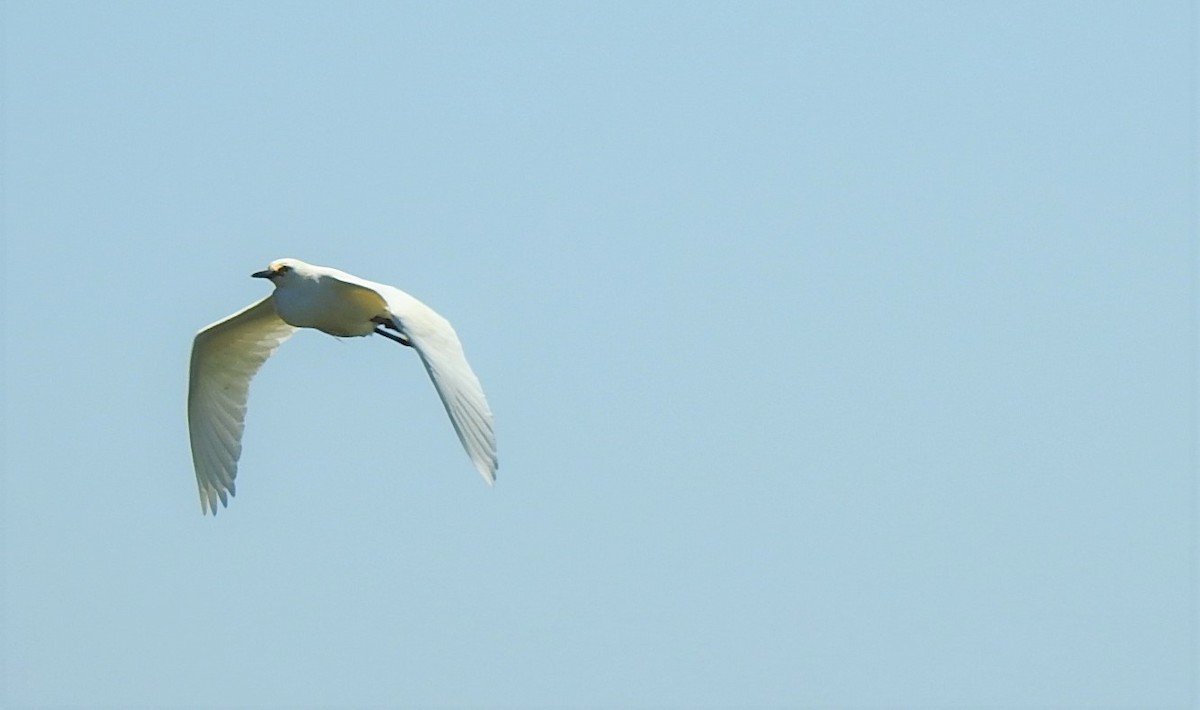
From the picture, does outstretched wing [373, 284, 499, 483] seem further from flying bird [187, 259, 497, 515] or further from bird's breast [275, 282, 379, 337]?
bird's breast [275, 282, 379, 337]

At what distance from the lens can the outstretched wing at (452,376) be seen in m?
17.1

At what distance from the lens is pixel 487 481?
16.4 meters

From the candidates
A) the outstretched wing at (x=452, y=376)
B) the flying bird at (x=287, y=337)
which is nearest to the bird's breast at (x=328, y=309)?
the flying bird at (x=287, y=337)

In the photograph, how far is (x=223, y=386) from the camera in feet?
80.8

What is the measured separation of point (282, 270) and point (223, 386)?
3513 millimetres

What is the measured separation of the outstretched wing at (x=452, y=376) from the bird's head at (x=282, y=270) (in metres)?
1.02

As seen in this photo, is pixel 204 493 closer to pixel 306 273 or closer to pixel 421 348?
pixel 306 273

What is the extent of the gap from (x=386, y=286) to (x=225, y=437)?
12.4 ft

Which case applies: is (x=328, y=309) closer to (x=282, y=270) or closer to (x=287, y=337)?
(x=282, y=270)

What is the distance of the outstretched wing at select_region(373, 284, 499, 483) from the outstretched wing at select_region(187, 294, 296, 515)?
13.1 feet

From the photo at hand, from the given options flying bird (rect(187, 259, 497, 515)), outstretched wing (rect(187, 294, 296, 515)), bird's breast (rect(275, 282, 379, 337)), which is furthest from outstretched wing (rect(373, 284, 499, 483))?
outstretched wing (rect(187, 294, 296, 515))

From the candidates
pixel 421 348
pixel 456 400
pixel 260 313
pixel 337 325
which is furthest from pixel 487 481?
pixel 260 313

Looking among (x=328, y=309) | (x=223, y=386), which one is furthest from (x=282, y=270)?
(x=223, y=386)

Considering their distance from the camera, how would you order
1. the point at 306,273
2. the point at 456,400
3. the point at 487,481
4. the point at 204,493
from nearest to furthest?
the point at 487,481
the point at 456,400
the point at 306,273
the point at 204,493
